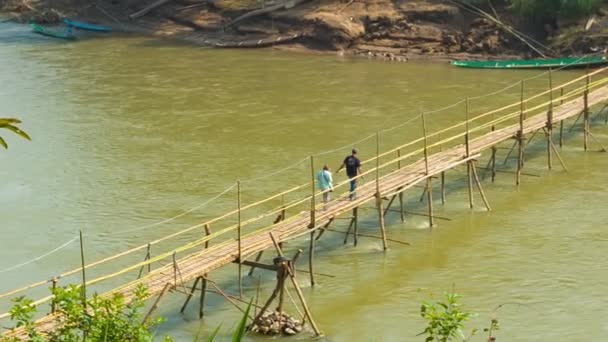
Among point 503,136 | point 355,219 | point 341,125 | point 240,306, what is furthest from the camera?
point 341,125

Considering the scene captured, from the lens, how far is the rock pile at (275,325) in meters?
16.4

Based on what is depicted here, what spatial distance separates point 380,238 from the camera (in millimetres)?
21203

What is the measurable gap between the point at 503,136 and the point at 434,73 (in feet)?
49.5

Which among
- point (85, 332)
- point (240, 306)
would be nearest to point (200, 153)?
point (240, 306)

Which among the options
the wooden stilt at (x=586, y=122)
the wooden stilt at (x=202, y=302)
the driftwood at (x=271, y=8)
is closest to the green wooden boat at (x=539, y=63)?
the wooden stilt at (x=586, y=122)

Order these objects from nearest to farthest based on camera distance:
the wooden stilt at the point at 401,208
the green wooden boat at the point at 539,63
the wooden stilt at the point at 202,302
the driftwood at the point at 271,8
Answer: the wooden stilt at the point at 202,302
the wooden stilt at the point at 401,208
the green wooden boat at the point at 539,63
the driftwood at the point at 271,8

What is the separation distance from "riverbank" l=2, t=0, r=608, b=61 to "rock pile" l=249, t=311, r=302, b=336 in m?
26.5

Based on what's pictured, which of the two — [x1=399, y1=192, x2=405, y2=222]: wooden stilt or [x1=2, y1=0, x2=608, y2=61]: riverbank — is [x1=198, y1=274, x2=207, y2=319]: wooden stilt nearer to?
[x1=399, y1=192, x2=405, y2=222]: wooden stilt

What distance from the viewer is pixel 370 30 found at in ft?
146

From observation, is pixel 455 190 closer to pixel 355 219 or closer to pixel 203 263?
pixel 355 219

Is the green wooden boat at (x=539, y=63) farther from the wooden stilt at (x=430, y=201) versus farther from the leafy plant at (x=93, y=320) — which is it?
the leafy plant at (x=93, y=320)

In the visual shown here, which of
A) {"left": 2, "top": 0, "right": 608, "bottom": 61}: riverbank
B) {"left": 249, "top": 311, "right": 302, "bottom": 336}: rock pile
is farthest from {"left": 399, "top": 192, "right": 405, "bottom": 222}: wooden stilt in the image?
{"left": 2, "top": 0, "right": 608, "bottom": 61}: riverbank

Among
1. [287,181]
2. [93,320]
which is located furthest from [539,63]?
[93,320]

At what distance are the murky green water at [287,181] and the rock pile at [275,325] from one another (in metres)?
0.76
